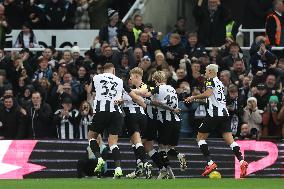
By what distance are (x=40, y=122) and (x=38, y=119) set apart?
0.09 meters

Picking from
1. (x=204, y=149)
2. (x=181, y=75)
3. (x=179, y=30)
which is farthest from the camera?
(x=179, y=30)

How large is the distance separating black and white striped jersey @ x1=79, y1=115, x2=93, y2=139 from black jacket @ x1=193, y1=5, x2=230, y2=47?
15.0 ft

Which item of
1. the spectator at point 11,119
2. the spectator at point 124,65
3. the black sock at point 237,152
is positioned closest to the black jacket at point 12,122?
the spectator at point 11,119

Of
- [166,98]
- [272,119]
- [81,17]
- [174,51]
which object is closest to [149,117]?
[166,98]

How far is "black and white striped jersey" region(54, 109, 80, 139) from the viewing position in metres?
28.0

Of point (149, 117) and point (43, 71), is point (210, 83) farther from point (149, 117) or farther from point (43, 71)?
point (43, 71)

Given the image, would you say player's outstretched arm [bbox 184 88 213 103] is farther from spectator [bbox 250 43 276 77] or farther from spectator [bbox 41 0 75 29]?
spectator [bbox 41 0 75 29]

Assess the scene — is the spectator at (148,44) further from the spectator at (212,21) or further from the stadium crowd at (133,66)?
the spectator at (212,21)

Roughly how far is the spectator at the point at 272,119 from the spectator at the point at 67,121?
4209 mm

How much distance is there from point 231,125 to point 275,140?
1291 millimetres

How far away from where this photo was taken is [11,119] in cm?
2822

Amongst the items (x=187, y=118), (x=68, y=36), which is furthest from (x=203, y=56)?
(x=68, y=36)

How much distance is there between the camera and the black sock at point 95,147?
2411 centimetres
